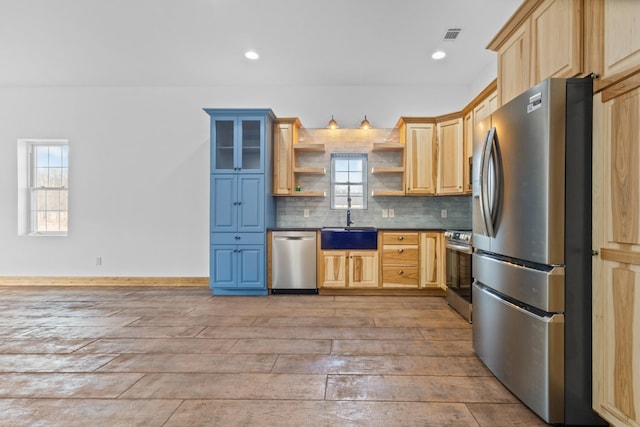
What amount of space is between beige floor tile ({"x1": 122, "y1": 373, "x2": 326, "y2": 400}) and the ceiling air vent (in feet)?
11.3

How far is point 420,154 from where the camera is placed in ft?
14.5

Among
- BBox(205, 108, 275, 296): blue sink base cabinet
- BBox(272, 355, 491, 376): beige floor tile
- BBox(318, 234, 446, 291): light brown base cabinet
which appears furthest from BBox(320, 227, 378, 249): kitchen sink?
BBox(272, 355, 491, 376): beige floor tile

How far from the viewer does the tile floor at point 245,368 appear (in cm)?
168

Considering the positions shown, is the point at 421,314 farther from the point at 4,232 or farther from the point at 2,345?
the point at 4,232

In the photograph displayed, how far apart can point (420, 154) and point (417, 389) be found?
125 inches

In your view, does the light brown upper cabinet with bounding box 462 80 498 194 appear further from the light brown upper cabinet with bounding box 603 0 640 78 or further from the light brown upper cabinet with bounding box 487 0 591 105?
the light brown upper cabinet with bounding box 603 0 640 78

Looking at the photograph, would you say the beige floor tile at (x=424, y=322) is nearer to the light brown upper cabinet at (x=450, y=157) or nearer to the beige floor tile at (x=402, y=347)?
the beige floor tile at (x=402, y=347)

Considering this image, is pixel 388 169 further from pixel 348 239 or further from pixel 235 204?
pixel 235 204

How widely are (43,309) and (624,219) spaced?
4.91 meters

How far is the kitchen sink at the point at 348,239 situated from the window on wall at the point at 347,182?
71 cm

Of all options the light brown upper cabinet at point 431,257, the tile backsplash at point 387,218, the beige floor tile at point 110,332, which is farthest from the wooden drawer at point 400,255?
the beige floor tile at point 110,332

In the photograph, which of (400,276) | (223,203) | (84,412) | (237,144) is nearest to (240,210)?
(223,203)

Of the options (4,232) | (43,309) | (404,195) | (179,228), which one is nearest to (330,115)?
(404,195)

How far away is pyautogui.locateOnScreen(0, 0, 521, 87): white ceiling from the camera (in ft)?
10.1
